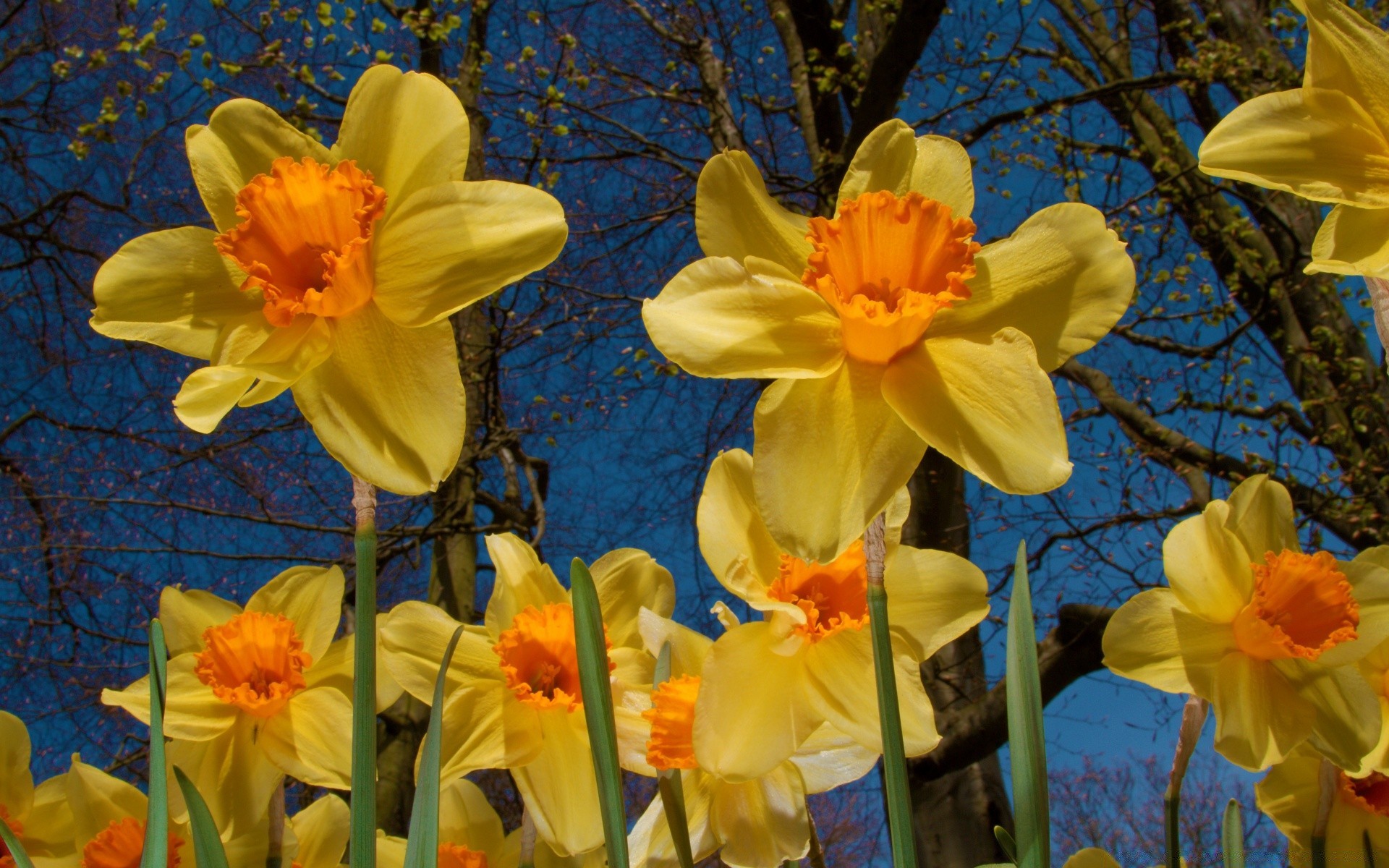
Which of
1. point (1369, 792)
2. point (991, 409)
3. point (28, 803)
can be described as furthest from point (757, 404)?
point (28, 803)

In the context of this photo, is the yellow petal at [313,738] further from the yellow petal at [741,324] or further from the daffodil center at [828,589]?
the yellow petal at [741,324]

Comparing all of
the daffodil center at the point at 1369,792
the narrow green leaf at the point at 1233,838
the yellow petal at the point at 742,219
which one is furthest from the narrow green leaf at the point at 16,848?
the daffodil center at the point at 1369,792

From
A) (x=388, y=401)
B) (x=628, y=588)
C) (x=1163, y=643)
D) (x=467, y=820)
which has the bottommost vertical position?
(x=467, y=820)

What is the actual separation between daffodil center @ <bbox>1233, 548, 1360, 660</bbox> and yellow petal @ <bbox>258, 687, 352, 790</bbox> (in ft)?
3.19

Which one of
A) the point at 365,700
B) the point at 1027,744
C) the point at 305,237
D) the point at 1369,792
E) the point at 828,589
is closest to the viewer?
the point at 365,700

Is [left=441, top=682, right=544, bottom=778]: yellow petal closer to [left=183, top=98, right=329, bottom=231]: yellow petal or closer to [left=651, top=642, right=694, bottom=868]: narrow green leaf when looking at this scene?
[left=651, top=642, right=694, bottom=868]: narrow green leaf

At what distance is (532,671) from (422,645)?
0.47ft

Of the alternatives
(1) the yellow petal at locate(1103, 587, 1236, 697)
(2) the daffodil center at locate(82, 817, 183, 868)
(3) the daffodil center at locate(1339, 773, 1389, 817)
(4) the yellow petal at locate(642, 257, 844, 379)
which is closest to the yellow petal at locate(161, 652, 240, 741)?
(2) the daffodil center at locate(82, 817, 183, 868)

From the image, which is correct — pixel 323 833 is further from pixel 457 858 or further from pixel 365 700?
pixel 365 700

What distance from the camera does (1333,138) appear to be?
30.5 inches

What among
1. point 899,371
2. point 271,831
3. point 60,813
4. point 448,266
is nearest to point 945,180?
point 899,371

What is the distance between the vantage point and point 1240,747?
1.03 meters

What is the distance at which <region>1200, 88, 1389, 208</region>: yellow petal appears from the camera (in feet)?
2.52

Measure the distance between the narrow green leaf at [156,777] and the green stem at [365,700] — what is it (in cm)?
20
